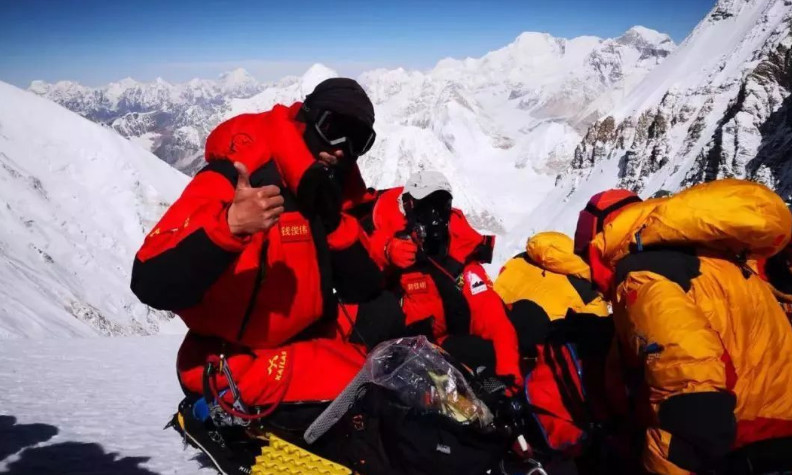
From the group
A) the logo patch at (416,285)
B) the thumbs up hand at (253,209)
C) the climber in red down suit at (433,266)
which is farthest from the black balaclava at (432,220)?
the thumbs up hand at (253,209)

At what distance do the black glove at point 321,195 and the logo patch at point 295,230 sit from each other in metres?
0.07

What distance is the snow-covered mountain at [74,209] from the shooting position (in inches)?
1623

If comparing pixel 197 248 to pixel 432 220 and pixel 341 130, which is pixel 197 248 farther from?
pixel 432 220

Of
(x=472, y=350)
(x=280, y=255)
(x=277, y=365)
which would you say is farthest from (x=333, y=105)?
(x=472, y=350)

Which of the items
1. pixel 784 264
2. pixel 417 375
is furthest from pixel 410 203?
pixel 784 264

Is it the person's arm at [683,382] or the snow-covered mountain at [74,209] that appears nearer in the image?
the person's arm at [683,382]

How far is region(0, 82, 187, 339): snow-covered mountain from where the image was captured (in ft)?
135

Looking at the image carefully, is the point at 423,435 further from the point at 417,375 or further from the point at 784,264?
the point at 784,264

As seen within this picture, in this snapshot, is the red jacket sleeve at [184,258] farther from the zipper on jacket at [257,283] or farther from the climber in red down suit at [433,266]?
the climber in red down suit at [433,266]

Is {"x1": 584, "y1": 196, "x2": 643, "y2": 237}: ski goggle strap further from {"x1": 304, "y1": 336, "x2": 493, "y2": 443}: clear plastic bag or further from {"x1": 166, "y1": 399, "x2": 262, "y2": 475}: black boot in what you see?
{"x1": 166, "y1": 399, "x2": 262, "y2": 475}: black boot

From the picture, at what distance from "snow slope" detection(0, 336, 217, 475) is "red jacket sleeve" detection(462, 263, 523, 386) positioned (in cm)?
Result: 310

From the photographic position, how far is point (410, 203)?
4.72m

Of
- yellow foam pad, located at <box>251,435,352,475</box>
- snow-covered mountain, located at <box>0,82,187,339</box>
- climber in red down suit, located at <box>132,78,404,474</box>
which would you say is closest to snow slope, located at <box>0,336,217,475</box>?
yellow foam pad, located at <box>251,435,352,475</box>

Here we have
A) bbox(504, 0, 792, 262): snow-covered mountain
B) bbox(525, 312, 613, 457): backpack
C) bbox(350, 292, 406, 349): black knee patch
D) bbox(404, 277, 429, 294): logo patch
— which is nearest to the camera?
bbox(525, 312, 613, 457): backpack
